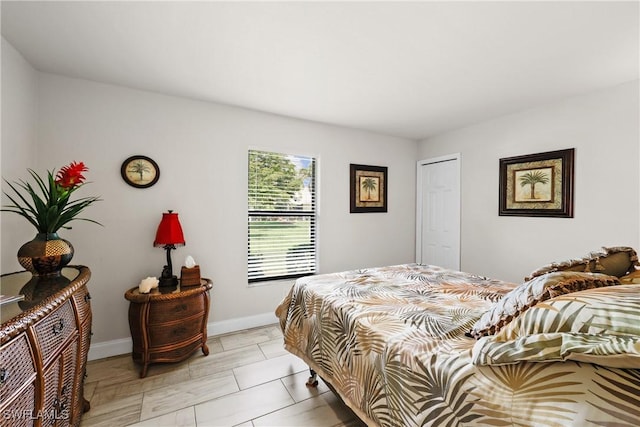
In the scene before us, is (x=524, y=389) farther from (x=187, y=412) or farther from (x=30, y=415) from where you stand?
(x=187, y=412)

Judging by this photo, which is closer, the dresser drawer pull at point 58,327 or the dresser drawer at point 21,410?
the dresser drawer at point 21,410

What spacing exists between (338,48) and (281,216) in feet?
6.53

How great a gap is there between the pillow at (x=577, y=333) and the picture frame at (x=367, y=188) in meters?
2.94

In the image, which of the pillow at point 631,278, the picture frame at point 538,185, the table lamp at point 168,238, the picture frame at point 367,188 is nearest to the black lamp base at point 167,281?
the table lamp at point 168,238

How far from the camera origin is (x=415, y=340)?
122 centimetres

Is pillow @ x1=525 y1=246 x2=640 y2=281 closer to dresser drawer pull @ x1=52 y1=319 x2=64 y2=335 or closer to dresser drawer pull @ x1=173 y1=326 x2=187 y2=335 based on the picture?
dresser drawer pull @ x1=52 y1=319 x2=64 y2=335

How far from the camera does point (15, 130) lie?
6.40ft

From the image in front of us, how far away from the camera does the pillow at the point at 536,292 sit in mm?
1045

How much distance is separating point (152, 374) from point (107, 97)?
8.01 feet

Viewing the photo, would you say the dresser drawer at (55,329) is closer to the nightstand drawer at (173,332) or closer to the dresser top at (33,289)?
the dresser top at (33,289)

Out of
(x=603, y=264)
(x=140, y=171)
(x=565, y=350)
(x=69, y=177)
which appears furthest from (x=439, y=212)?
(x=69, y=177)

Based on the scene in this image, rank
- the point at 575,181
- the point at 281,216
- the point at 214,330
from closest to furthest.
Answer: the point at 575,181 < the point at 214,330 < the point at 281,216

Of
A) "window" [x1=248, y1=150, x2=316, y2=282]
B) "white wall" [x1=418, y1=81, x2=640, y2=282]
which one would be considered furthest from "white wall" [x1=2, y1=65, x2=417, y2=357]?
"white wall" [x1=418, y1=81, x2=640, y2=282]

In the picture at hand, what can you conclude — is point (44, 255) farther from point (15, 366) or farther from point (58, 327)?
point (15, 366)
